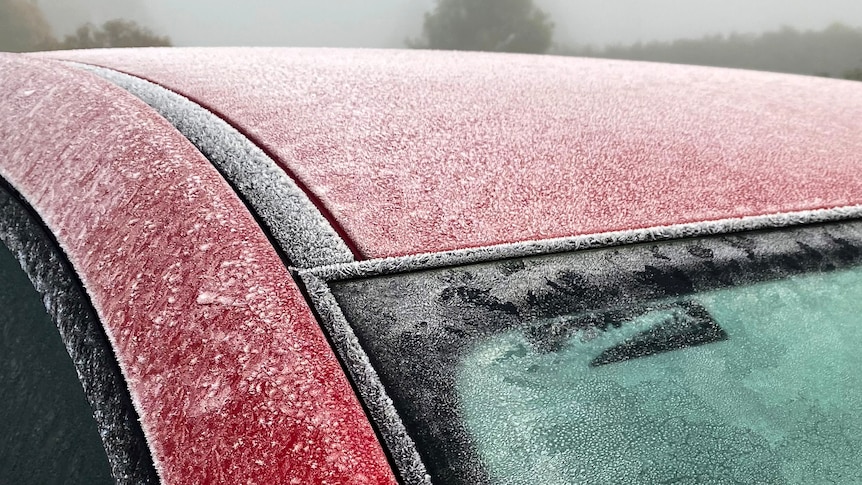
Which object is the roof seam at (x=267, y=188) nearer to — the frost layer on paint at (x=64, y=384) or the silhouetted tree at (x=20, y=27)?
the frost layer on paint at (x=64, y=384)

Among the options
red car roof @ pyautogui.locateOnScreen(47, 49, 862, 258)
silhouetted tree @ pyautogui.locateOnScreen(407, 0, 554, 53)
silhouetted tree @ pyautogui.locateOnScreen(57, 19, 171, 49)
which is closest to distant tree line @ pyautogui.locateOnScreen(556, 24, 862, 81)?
silhouetted tree @ pyautogui.locateOnScreen(407, 0, 554, 53)

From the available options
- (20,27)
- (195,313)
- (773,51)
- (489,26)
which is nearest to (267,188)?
(195,313)

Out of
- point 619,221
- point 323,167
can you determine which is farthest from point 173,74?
point 619,221

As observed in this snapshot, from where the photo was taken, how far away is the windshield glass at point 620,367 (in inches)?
16.1

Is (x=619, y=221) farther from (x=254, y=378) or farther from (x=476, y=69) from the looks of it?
(x=476, y=69)

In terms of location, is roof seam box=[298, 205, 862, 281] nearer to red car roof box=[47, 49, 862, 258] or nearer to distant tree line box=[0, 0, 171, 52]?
red car roof box=[47, 49, 862, 258]

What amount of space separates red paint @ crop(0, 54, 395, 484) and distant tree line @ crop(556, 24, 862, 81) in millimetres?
9926

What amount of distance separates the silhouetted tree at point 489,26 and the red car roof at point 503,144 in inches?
589

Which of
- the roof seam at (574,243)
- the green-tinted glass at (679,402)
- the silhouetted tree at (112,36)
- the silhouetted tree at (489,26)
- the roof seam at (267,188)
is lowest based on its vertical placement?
the silhouetted tree at (489,26)

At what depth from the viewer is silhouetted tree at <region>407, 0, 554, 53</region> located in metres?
15.5

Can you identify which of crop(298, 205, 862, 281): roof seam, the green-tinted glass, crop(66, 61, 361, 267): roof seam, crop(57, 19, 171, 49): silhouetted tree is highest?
crop(66, 61, 361, 267): roof seam

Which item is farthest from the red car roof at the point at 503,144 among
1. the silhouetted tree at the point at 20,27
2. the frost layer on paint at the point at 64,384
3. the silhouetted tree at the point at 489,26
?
the silhouetted tree at the point at 489,26

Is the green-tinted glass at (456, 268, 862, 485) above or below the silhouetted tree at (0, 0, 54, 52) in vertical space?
above

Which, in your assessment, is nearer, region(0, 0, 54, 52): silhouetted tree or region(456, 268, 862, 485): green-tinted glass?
region(456, 268, 862, 485): green-tinted glass
